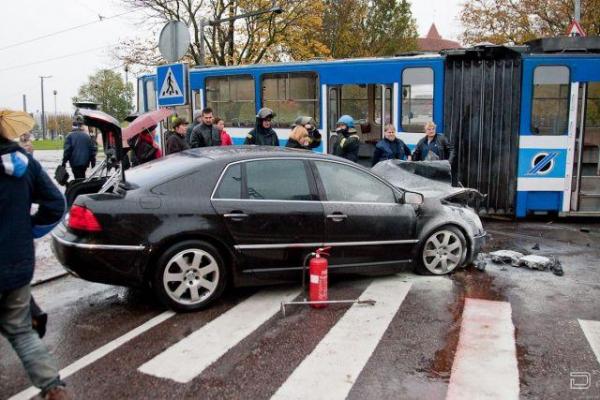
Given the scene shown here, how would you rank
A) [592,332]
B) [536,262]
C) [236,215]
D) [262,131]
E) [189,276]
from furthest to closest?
1. [262,131]
2. [536,262]
3. [236,215]
4. [189,276]
5. [592,332]

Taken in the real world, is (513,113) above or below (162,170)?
above

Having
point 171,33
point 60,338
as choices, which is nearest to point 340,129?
point 171,33

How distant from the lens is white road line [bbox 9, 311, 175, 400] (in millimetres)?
3986

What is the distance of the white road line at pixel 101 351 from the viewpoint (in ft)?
13.1

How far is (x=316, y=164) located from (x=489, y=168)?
18.0 feet

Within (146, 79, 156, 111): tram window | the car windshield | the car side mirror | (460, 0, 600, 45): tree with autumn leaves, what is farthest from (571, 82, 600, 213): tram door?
(460, 0, 600, 45): tree with autumn leaves

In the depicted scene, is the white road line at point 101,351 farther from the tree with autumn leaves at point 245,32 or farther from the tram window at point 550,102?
the tree with autumn leaves at point 245,32

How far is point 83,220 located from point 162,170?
925 mm

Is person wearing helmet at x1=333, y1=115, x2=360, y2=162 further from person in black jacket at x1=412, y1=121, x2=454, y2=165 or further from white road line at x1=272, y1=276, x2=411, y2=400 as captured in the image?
white road line at x1=272, y1=276, x2=411, y2=400

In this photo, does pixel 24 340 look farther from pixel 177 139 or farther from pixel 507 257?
pixel 177 139

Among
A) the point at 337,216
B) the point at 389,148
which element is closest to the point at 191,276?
A: the point at 337,216

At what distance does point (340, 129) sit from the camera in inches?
375

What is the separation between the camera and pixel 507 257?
24.8 ft

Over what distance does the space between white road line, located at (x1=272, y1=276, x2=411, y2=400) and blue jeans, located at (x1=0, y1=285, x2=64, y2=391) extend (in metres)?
1.43
